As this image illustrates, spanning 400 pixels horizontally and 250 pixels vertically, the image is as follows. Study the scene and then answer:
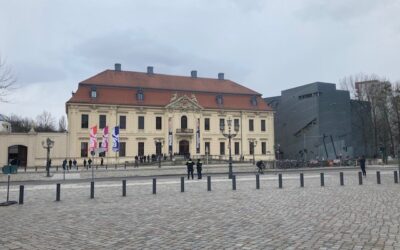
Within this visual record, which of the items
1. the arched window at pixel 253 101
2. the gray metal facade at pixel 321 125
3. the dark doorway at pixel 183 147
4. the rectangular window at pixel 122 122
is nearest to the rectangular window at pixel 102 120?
the rectangular window at pixel 122 122

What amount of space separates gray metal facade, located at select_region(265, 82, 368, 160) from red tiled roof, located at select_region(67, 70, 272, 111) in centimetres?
1106

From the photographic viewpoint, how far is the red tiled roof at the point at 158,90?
195 ft

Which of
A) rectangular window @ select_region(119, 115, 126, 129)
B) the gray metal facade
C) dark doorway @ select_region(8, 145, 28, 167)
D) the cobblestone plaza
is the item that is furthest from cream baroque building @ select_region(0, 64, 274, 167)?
the cobblestone plaza

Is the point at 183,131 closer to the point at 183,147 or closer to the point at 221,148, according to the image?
the point at 183,147

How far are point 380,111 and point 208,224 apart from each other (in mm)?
59752

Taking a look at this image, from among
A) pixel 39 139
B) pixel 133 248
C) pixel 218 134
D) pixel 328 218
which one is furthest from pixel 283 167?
pixel 133 248

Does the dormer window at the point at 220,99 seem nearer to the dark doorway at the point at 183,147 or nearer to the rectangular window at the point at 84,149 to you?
the dark doorway at the point at 183,147

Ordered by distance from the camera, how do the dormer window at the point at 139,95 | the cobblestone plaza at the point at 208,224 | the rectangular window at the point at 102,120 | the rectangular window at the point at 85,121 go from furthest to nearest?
the dormer window at the point at 139,95, the rectangular window at the point at 102,120, the rectangular window at the point at 85,121, the cobblestone plaza at the point at 208,224

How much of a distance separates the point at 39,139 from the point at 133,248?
174ft

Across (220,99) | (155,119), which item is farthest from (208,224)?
(220,99)

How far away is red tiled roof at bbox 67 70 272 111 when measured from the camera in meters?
59.6

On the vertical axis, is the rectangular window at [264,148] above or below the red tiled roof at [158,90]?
below

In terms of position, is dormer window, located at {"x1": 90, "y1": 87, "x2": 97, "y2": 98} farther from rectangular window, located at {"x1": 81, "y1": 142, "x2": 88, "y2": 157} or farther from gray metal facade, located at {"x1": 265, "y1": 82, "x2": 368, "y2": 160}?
gray metal facade, located at {"x1": 265, "y1": 82, "x2": 368, "y2": 160}

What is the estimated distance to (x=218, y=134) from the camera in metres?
67.7
